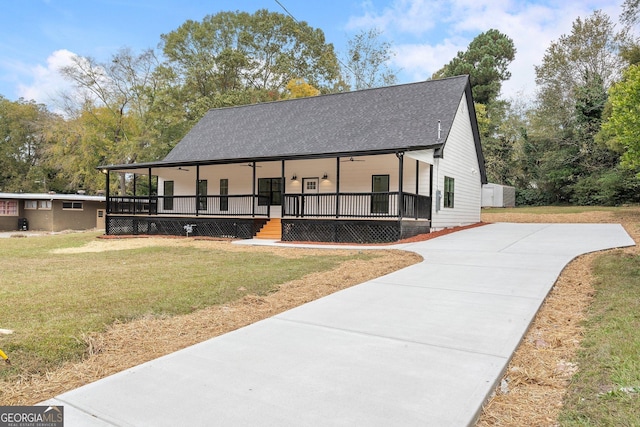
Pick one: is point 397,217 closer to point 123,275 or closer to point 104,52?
point 123,275

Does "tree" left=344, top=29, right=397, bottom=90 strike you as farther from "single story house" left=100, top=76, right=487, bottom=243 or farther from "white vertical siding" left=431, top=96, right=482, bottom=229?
"white vertical siding" left=431, top=96, right=482, bottom=229

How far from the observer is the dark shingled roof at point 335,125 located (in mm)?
15211

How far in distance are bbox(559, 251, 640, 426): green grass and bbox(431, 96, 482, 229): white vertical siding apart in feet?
34.4

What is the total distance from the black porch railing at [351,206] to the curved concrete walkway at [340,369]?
28.4 feet

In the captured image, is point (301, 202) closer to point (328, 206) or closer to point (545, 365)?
point (328, 206)

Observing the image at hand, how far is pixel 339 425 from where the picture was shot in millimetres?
2223

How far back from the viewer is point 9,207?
27594mm

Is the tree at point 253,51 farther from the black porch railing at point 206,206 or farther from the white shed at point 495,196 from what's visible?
the black porch railing at point 206,206

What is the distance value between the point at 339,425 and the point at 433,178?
13.8m

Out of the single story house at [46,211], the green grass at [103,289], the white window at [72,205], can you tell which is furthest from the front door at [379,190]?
the white window at [72,205]

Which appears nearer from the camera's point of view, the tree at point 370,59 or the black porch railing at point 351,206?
the black porch railing at point 351,206

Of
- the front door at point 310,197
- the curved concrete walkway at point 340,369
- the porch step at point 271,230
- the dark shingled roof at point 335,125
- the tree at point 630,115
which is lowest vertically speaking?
the curved concrete walkway at point 340,369

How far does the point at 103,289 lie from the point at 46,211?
86.2ft

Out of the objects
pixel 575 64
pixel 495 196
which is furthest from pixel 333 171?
pixel 575 64
